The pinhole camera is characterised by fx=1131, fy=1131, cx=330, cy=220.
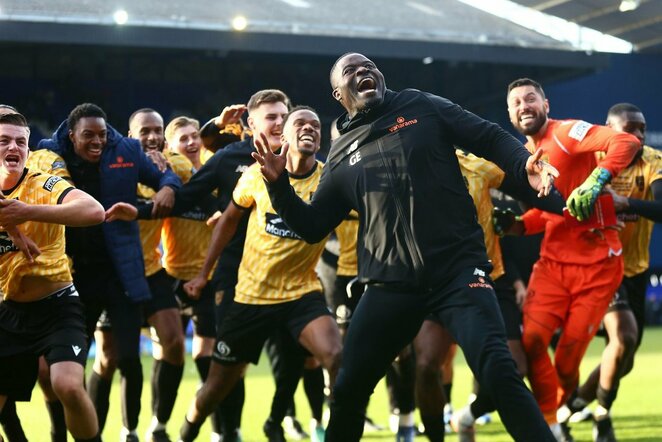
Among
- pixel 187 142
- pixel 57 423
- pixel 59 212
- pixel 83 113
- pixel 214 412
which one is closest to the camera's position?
pixel 59 212

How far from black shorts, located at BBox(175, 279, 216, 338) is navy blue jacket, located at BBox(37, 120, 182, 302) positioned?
4.26 feet

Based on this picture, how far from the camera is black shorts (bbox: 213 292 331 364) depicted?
7492 mm

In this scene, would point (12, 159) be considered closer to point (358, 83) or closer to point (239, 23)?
point (358, 83)

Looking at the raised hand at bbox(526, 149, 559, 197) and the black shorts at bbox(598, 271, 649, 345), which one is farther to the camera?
the black shorts at bbox(598, 271, 649, 345)

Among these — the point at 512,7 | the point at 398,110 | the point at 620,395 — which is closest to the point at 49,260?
the point at 398,110

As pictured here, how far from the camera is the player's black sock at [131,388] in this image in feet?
25.6

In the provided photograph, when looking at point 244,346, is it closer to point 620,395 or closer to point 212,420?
point 212,420

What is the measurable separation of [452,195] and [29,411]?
21.7 ft

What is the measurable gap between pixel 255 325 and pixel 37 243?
164 cm

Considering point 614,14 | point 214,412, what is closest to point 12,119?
point 214,412

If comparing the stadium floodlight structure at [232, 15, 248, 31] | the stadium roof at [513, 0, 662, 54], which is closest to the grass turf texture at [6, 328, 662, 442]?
the stadium floodlight structure at [232, 15, 248, 31]

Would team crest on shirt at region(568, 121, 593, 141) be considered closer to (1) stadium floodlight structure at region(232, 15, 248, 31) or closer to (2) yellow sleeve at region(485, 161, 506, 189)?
(2) yellow sleeve at region(485, 161, 506, 189)

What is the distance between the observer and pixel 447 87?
25.5 m

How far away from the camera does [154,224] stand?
912 centimetres
